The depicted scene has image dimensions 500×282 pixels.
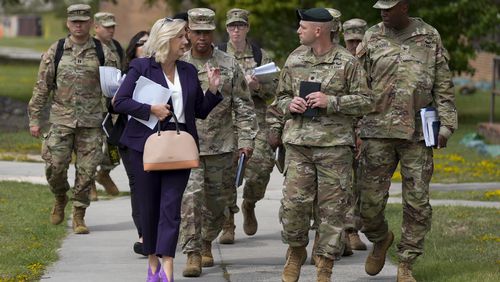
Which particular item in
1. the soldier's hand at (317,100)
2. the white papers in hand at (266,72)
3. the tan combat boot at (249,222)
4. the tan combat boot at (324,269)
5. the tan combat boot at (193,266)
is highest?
the soldier's hand at (317,100)

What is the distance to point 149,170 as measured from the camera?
907 centimetres

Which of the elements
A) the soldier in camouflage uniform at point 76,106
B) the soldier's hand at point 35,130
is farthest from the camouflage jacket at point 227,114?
the soldier's hand at point 35,130

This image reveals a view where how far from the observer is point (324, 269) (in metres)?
9.28

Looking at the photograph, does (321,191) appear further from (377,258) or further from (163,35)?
(163,35)

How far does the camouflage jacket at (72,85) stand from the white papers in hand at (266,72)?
156cm

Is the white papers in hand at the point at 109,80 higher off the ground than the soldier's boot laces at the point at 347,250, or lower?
higher

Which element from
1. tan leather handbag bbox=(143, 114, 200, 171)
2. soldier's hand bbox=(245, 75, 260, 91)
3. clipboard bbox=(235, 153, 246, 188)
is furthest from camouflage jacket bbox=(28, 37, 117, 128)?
tan leather handbag bbox=(143, 114, 200, 171)

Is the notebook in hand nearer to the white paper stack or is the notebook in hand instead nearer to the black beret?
the black beret

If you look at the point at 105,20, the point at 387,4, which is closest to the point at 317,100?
the point at 387,4

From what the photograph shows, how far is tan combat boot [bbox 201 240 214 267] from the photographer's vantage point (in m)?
10.7

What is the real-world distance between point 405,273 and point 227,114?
6.67 ft

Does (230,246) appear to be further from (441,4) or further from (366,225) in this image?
(441,4)

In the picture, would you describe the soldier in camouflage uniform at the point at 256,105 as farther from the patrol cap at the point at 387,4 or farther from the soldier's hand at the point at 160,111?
the soldier's hand at the point at 160,111

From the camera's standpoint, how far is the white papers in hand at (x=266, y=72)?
11.7 metres
